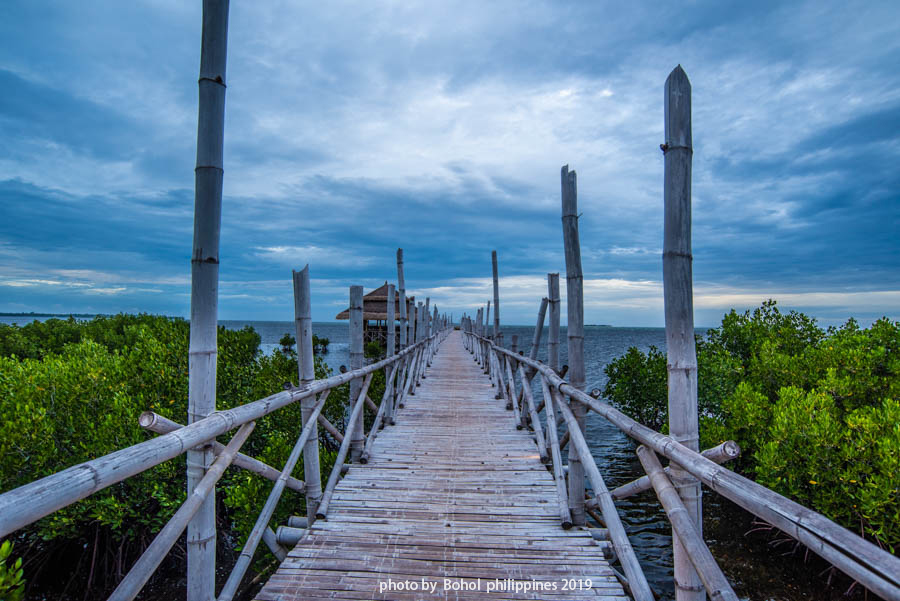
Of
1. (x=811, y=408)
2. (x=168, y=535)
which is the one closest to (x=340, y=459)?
(x=168, y=535)

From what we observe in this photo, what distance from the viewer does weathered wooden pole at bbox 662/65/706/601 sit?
2.36m

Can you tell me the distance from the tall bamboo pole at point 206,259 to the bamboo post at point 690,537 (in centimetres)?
229

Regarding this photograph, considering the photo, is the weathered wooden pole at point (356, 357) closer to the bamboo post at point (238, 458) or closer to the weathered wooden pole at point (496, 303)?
the bamboo post at point (238, 458)

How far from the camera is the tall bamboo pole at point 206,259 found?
2469 mm

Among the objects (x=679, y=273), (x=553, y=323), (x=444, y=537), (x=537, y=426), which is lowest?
(x=444, y=537)

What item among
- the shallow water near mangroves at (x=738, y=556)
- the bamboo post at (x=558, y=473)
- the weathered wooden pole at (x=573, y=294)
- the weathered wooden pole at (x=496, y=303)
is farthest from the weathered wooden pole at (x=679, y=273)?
the weathered wooden pole at (x=496, y=303)

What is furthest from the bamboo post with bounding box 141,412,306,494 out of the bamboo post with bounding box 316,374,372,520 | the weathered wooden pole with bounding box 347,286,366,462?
the weathered wooden pole with bounding box 347,286,366,462

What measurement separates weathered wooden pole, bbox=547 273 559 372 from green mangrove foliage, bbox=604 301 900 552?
110 inches

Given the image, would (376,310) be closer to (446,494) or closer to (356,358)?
(356,358)

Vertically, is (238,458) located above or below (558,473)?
above

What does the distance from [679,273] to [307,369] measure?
288 cm

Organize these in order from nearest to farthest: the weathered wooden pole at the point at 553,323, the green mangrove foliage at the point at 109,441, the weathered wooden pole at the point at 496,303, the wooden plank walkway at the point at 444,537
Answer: the wooden plank walkway at the point at 444,537 → the green mangrove foliage at the point at 109,441 → the weathered wooden pole at the point at 553,323 → the weathered wooden pole at the point at 496,303

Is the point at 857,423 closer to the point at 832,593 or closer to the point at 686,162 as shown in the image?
the point at 832,593

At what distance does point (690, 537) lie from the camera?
2061 mm
